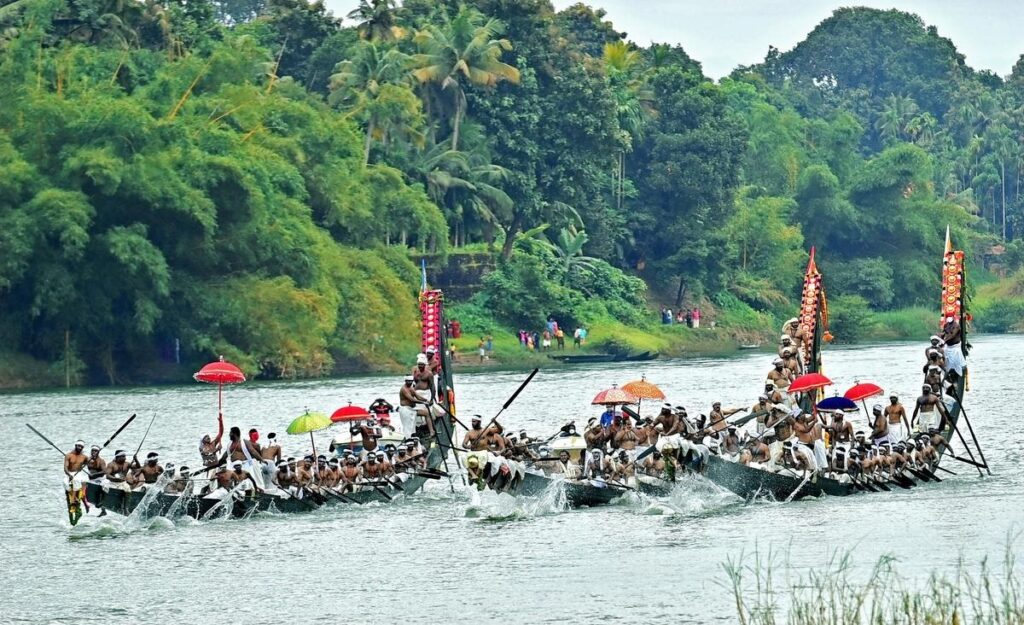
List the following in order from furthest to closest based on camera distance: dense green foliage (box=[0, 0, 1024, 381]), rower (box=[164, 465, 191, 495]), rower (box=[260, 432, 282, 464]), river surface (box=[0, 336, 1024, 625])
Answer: dense green foliage (box=[0, 0, 1024, 381]), rower (box=[260, 432, 282, 464]), rower (box=[164, 465, 191, 495]), river surface (box=[0, 336, 1024, 625])

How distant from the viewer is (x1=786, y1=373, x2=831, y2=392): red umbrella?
31641mm

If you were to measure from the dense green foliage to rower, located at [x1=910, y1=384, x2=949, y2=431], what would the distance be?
31.9 metres

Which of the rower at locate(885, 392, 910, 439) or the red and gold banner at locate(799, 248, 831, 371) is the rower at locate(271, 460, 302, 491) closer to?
the rower at locate(885, 392, 910, 439)

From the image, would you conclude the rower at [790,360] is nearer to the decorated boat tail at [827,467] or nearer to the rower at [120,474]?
the decorated boat tail at [827,467]

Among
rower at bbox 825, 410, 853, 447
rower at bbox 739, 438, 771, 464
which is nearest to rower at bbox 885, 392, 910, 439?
rower at bbox 825, 410, 853, 447

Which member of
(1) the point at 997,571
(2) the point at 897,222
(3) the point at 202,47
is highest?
(3) the point at 202,47

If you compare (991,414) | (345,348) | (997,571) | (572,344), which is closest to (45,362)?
(345,348)

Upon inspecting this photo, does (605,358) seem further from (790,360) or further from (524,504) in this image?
(524,504)

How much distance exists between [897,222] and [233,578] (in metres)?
73.3

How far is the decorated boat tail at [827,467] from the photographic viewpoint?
98.8 ft

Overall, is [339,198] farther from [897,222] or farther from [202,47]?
[897,222]

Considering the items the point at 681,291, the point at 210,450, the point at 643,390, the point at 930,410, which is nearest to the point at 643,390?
the point at 643,390

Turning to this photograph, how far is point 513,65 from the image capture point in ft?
268

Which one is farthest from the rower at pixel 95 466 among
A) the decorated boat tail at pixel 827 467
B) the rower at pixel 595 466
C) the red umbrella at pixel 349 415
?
the decorated boat tail at pixel 827 467
